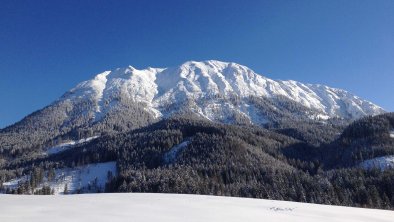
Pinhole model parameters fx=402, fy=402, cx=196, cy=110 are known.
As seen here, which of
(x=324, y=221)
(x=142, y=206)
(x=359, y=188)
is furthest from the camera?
(x=359, y=188)

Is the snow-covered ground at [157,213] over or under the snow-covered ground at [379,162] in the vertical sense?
under

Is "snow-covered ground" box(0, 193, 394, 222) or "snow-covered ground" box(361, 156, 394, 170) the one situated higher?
"snow-covered ground" box(361, 156, 394, 170)

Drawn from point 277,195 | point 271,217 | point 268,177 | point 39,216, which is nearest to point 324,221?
point 271,217

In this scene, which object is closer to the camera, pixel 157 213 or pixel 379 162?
pixel 157 213

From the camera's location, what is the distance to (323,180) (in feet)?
446

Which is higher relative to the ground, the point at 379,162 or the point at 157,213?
the point at 379,162

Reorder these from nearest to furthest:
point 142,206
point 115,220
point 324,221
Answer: point 115,220 < point 324,221 < point 142,206

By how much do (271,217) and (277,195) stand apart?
3914 inches

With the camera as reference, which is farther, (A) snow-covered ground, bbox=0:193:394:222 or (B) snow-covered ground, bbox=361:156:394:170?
(B) snow-covered ground, bbox=361:156:394:170

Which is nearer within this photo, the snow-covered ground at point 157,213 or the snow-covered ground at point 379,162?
the snow-covered ground at point 157,213

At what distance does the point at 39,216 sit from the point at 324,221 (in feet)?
41.1

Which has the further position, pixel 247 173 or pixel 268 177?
pixel 247 173

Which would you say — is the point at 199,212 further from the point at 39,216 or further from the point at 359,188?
the point at 359,188

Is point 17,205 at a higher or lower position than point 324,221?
higher
